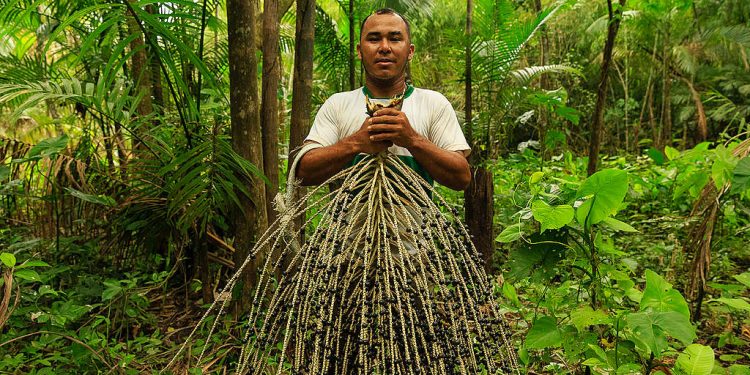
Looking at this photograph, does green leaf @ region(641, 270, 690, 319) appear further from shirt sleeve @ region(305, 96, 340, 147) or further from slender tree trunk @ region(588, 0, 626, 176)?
slender tree trunk @ region(588, 0, 626, 176)

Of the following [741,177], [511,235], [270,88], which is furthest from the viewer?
[270,88]

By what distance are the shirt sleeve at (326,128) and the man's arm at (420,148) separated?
34 centimetres

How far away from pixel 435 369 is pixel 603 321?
2.52 feet

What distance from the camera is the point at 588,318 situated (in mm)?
1943

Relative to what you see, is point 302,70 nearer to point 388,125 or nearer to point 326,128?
point 326,128

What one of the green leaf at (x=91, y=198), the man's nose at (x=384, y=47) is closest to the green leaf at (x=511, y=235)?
the man's nose at (x=384, y=47)

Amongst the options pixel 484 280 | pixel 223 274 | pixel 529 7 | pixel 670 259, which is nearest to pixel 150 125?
pixel 223 274

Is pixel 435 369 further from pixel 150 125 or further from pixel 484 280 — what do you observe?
pixel 150 125

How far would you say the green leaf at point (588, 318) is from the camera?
1.90m

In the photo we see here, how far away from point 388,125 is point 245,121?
1.16 meters

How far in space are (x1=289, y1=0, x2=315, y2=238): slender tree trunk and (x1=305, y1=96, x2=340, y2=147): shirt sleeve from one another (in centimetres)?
96

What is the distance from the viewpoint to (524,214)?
2164mm

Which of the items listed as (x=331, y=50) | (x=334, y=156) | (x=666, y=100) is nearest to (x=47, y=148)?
(x=334, y=156)

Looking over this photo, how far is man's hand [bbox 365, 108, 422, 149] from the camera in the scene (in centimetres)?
160
